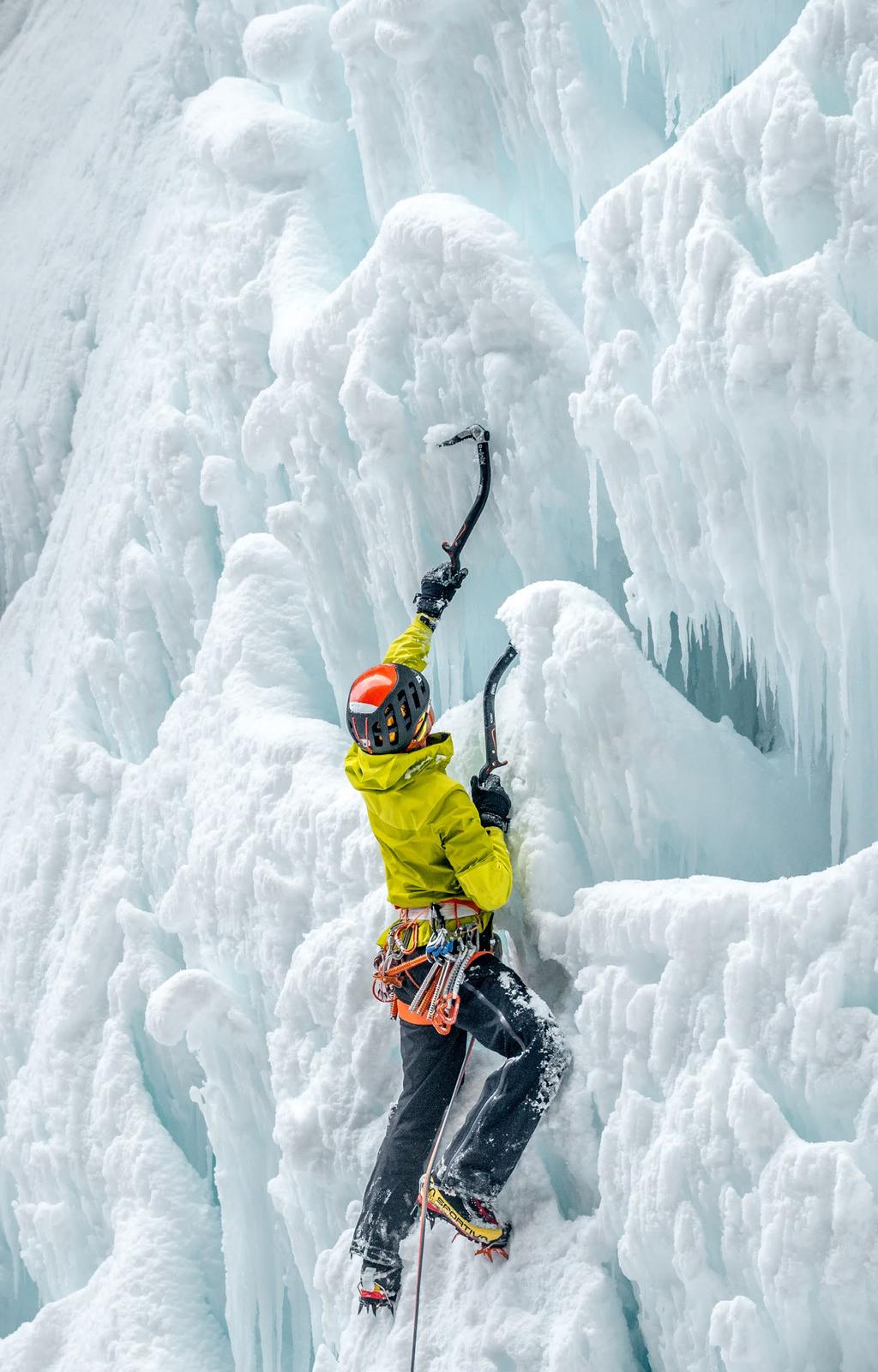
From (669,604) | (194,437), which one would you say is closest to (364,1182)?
(669,604)

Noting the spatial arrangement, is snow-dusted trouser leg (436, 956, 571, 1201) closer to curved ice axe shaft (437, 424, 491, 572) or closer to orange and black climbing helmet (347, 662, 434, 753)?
orange and black climbing helmet (347, 662, 434, 753)

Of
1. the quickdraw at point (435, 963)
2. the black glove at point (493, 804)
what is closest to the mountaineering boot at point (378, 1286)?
the quickdraw at point (435, 963)

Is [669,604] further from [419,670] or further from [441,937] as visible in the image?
[441,937]

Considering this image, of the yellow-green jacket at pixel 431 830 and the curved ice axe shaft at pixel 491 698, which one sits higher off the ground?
the curved ice axe shaft at pixel 491 698

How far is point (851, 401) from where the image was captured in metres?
3.35

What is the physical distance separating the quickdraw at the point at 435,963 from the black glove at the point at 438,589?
118 centimetres

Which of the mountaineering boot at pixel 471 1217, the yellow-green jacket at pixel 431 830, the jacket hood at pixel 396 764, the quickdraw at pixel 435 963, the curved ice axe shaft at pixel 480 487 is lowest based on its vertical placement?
the mountaineering boot at pixel 471 1217

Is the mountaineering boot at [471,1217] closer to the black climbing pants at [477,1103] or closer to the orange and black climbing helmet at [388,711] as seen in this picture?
the black climbing pants at [477,1103]

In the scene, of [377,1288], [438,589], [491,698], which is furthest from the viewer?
[438,589]

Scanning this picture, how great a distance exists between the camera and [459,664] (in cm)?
481

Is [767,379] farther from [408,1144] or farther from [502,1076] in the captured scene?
[408,1144]

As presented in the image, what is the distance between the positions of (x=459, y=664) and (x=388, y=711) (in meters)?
1.08

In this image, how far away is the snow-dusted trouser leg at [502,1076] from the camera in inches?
144

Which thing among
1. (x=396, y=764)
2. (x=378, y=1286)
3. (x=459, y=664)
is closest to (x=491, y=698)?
(x=459, y=664)
